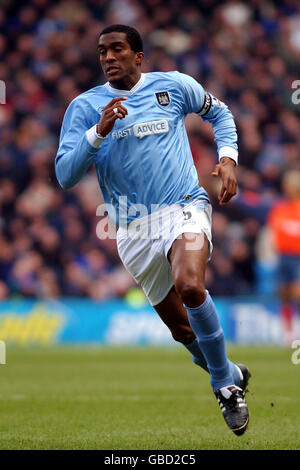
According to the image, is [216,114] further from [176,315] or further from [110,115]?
[176,315]

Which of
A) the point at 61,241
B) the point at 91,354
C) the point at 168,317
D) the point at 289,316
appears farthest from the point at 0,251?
the point at 168,317

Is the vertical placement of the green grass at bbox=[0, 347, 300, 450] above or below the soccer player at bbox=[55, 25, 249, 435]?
below

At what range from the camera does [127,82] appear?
5793 mm

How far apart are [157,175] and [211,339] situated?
43.1 inches

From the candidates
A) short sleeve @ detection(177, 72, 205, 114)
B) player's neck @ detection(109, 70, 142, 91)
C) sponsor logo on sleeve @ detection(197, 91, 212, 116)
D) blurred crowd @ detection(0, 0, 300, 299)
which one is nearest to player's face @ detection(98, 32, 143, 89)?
player's neck @ detection(109, 70, 142, 91)

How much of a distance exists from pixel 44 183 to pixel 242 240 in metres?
3.71

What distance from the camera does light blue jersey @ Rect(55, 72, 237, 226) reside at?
5.61 metres

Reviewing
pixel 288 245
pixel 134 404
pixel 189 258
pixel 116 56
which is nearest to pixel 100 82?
pixel 288 245

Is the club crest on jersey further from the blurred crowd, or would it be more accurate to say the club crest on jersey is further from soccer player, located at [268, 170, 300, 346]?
the blurred crowd

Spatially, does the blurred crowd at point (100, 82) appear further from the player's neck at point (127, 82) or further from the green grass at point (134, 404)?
the player's neck at point (127, 82)

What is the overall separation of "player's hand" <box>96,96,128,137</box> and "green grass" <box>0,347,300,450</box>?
74.2 inches

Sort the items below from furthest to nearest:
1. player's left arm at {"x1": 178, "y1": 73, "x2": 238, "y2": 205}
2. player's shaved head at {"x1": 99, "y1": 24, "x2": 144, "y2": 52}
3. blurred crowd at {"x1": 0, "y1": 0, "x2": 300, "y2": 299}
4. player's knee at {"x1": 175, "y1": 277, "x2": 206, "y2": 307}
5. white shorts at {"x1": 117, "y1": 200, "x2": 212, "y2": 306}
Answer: blurred crowd at {"x1": 0, "y1": 0, "x2": 300, "y2": 299}
player's left arm at {"x1": 178, "y1": 73, "x2": 238, "y2": 205}
player's shaved head at {"x1": 99, "y1": 24, "x2": 144, "y2": 52}
white shorts at {"x1": 117, "y1": 200, "x2": 212, "y2": 306}
player's knee at {"x1": 175, "y1": 277, "x2": 206, "y2": 307}

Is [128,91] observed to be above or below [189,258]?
above

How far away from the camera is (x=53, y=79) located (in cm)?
1747
